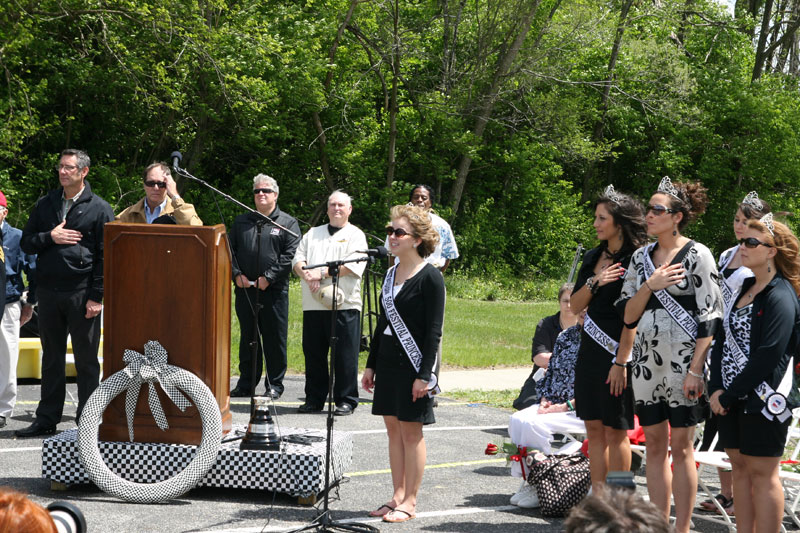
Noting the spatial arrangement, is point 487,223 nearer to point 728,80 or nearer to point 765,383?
point 728,80

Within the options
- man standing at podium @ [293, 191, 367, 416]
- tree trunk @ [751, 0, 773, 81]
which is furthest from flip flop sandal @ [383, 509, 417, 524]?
tree trunk @ [751, 0, 773, 81]

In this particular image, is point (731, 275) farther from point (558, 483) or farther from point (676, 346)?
point (558, 483)

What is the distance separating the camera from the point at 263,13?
24.2 metres

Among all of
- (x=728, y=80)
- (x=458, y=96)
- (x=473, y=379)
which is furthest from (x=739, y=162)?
(x=473, y=379)

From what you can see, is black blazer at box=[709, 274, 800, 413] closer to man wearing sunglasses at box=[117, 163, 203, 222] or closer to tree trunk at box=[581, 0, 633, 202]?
man wearing sunglasses at box=[117, 163, 203, 222]

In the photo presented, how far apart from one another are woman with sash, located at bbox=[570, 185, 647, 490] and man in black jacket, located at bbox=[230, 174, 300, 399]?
4.38 m

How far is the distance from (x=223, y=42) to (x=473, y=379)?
1227 cm

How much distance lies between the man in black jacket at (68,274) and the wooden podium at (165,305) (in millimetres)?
1232

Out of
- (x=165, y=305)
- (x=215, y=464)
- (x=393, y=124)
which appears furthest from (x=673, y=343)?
(x=393, y=124)

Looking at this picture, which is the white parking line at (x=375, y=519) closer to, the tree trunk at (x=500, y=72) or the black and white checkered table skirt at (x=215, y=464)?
the black and white checkered table skirt at (x=215, y=464)

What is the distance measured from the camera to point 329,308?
9.26 m

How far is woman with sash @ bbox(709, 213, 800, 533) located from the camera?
4551 mm

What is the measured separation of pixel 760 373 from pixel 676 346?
0.54 m

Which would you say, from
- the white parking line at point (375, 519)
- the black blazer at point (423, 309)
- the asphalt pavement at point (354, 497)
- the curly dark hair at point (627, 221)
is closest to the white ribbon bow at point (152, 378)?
the asphalt pavement at point (354, 497)
